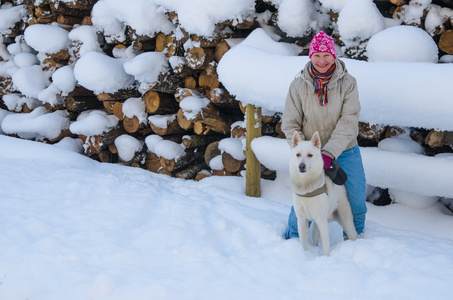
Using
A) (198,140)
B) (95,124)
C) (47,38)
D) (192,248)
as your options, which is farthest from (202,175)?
(47,38)

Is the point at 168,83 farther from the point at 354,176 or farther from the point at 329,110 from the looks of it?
the point at 354,176

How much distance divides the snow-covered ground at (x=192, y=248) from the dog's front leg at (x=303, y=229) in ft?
0.24

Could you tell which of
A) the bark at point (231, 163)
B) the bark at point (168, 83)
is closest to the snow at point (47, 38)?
the bark at point (168, 83)

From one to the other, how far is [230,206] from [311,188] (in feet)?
4.93

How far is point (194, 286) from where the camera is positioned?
2.42 m

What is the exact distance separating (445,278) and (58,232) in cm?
317

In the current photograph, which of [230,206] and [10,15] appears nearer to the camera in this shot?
[230,206]

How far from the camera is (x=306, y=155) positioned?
261cm

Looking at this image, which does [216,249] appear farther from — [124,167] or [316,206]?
[124,167]

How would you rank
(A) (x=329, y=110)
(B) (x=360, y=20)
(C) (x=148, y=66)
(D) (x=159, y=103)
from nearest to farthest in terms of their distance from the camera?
(A) (x=329, y=110) < (B) (x=360, y=20) < (C) (x=148, y=66) < (D) (x=159, y=103)

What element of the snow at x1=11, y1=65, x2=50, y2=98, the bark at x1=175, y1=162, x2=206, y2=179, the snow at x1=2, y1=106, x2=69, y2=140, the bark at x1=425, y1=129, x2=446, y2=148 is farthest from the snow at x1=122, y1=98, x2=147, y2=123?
the bark at x1=425, y1=129, x2=446, y2=148

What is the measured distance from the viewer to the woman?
2.74 metres

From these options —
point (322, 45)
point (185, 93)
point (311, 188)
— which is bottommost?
point (311, 188)

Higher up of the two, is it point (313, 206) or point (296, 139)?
point (296, 139)
